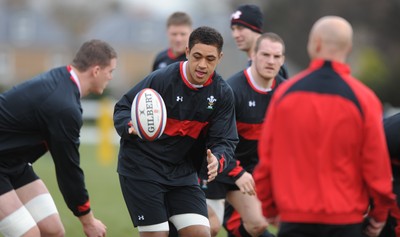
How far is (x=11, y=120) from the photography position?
263 inches

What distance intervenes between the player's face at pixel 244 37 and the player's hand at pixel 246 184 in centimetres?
216

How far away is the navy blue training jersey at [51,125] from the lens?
6.50 meters

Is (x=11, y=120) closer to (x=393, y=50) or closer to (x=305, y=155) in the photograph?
(x=305, y=155)

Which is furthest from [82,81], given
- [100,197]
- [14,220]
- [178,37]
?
[100,197]

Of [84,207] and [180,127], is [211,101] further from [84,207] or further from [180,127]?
[84,207]

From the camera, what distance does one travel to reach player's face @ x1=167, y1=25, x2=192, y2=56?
10.0 m

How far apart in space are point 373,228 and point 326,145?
103 cm

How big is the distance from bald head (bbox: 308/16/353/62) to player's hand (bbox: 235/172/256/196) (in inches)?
88.0

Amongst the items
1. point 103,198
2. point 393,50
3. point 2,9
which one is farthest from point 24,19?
point 103,198

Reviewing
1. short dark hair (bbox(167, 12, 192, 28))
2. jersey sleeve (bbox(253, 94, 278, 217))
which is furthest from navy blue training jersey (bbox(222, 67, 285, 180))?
jersey sleeve (bbox(253, 94, 278, 217))

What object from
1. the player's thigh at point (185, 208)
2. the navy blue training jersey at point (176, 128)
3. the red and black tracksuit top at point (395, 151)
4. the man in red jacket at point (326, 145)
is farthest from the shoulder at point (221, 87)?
the man in red jacket at point (326, 145)

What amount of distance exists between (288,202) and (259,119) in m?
3.20

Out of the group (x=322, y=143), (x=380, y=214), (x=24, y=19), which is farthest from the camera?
(x=24, y=19)

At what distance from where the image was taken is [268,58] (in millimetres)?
8312
